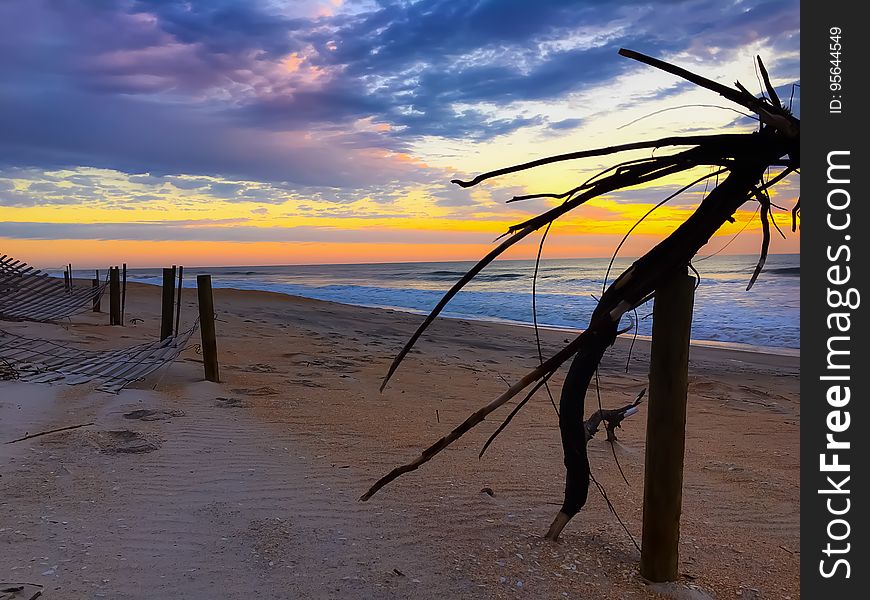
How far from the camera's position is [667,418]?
8.17 ft

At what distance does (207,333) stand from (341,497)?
4187 mm

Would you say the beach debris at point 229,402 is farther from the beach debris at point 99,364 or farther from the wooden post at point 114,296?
the wooden post at point 114,296

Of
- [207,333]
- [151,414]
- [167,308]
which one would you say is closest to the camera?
[151,414]

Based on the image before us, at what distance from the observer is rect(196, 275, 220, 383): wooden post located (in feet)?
24.3

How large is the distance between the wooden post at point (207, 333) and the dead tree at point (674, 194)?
18.2 ft

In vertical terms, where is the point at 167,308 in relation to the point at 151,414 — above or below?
above

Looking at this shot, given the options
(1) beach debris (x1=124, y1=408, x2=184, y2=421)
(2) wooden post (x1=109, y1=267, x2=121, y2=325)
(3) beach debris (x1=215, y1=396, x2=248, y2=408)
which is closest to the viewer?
(1) beach debris (x1=124, y1=408, x2=184, y2=421)

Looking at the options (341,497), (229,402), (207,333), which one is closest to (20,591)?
(341,497)

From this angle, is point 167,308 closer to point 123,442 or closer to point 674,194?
point 123,442

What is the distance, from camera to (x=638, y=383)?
9648 mm

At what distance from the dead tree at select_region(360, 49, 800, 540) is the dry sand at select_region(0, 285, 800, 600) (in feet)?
2.99

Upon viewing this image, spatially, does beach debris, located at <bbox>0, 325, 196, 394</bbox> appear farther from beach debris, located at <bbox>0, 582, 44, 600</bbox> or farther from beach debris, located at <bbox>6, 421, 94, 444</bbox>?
beach debris, located at <bbox>0, 582, 44, 600</bbox>

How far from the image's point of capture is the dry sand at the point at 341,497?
9.20 ft

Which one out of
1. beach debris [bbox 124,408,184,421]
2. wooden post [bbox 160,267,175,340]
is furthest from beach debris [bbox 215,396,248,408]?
wooden post [bbox 160,267,175,340]
